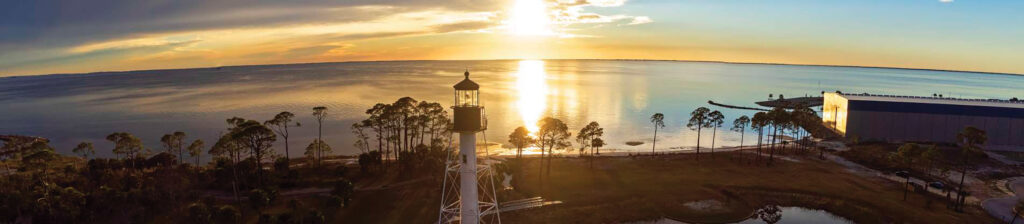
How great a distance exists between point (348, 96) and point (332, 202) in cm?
13155

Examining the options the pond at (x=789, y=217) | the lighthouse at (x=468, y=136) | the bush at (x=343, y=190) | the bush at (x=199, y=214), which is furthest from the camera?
Result: the bush at (x=343, y=190)

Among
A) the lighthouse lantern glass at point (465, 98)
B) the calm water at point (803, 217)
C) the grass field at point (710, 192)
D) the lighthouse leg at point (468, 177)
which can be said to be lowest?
the calm water at point (803, 217)

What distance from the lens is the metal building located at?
2778 inches

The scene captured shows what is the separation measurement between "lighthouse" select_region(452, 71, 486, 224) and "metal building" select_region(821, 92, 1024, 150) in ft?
261

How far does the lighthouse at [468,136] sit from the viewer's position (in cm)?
2362

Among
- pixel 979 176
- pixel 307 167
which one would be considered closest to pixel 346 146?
pixel 307 167

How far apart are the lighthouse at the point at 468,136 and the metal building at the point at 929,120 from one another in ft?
261

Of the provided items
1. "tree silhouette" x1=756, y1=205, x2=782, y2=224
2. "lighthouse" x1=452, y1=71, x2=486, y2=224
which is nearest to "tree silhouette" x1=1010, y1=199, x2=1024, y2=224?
"tree silhouette" x1=756, y1=205, x2=782, y2=224

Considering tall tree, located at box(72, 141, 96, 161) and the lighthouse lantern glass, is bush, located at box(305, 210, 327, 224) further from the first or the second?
tall tree, located at box(72, 141, 96, 161)

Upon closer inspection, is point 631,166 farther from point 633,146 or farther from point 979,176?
point 979,176

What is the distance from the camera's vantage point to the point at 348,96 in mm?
159125

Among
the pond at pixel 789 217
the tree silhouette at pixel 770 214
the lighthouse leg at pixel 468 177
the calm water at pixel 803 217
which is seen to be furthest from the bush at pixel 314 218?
the tree silhouette at pixel 770 214

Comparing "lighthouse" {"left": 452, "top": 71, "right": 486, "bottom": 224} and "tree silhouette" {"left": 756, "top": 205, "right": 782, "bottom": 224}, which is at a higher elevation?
"lighthouse" {"left": 452, "top": 71, "right": 486, "bottom": 224}

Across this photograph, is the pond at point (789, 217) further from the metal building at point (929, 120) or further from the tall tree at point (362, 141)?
the metal building at point (929, 120)
